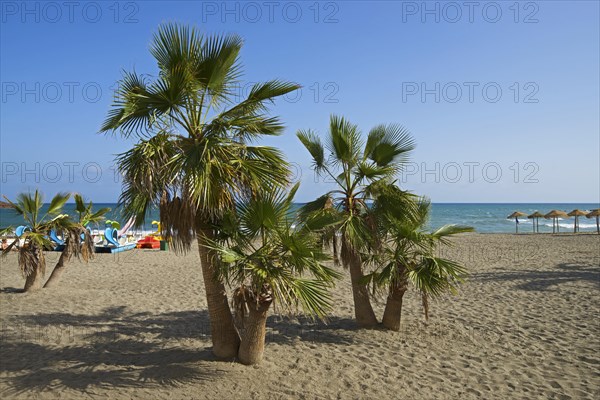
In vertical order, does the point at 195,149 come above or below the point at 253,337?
above

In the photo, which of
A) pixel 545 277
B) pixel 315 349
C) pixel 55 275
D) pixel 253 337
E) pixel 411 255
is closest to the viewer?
pixel 253 337

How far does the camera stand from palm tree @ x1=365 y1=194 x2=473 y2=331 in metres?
6.50

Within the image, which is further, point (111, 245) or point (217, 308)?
point (111, 245)

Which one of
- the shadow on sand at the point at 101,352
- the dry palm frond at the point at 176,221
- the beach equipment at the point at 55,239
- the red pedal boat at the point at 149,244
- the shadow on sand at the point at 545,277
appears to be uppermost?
the dry palm frond at the point at 176,221

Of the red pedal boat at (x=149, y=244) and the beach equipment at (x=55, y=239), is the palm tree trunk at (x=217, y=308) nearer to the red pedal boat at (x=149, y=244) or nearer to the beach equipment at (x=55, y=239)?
the beach equipment at (x=55, y=239)

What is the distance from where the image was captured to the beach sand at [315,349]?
5.18 metres

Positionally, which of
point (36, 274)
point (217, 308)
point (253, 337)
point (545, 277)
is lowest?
point (545, 277)

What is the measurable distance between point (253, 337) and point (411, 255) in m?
2.97

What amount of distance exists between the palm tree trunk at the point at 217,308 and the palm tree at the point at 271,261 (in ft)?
0.94

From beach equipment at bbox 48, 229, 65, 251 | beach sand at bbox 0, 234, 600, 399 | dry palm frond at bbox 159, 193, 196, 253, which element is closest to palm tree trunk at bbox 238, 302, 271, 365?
beach sand at bbox 0, 234, 600, 399

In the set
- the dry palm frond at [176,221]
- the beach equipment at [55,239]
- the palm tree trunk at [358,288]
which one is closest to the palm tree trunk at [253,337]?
the dry palm frond at [176,221]

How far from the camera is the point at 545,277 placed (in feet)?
40.7

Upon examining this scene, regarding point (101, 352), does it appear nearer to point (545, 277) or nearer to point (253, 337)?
point (253, 337)

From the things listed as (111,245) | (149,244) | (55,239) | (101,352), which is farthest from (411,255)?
(149,244)
